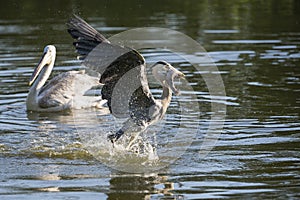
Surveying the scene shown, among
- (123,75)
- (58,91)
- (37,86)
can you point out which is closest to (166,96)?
(123,75)

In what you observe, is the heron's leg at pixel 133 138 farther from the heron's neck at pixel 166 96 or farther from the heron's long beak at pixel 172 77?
the heron's long beak at pixel 172 77

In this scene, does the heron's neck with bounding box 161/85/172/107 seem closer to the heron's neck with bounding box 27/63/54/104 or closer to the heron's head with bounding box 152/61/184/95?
the heron's head with bounding box 152/61/184/95

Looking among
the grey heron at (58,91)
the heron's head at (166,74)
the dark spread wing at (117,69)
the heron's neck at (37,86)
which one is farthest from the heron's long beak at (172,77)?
the heron's neck at (37,86)

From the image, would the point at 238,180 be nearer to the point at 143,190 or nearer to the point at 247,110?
the point at 143,190

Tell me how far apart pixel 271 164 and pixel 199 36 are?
7770mm

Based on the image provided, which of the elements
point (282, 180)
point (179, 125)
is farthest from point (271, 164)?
point (179, 125)

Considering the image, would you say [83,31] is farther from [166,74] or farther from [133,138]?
[133,138]

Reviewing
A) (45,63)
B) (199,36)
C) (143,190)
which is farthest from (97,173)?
(199,36)

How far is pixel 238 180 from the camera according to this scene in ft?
21.2

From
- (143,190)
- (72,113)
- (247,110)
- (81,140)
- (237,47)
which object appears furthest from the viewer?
(237,47)

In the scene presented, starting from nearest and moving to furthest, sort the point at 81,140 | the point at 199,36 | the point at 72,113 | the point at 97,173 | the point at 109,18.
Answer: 1. the point at 97,173
2. the point at 81,140
3. the point at 72,113
4. the point at 199,36
5. the point at 109,18

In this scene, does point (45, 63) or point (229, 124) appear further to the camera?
point (45, 63)

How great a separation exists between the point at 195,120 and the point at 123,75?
190 centimetres

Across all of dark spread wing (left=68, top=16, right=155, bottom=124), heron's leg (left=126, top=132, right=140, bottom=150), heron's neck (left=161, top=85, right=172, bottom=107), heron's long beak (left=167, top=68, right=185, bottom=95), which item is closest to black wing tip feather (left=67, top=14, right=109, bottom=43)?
dark spread wing (left=68, top=16, right=155, bottom=124)
